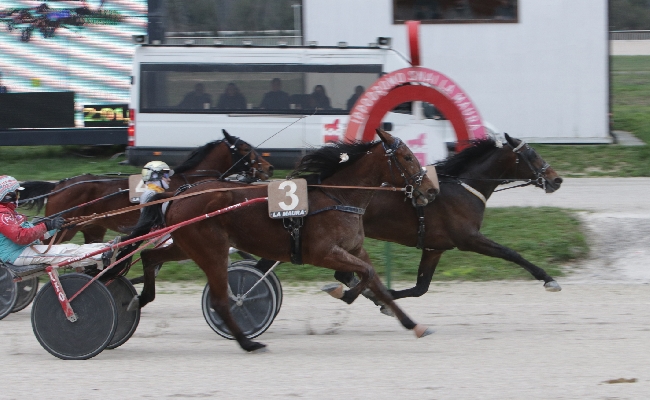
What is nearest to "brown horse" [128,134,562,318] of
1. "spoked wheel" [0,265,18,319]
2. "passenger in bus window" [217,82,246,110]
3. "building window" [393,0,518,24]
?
"spoked wheel" [0,265,18,319]

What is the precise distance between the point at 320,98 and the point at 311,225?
28.0 ft

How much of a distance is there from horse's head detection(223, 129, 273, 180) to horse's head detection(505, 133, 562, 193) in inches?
105

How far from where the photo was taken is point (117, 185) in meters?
8.64

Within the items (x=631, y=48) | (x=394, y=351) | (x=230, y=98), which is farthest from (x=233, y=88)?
(x=631, y=48)

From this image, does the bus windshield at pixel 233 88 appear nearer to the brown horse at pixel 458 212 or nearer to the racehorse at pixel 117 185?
the racehorse at pixel 117 185

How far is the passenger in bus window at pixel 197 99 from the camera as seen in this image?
15.0 metres

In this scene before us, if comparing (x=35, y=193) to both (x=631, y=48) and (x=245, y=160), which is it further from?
(x=631, y=48)

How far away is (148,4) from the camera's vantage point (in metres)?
16.6

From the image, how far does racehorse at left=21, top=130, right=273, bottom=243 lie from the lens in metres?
8.45

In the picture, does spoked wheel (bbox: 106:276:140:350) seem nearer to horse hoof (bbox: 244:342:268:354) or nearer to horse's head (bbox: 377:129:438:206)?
horse hoof (bbox: 244:342:268:354)

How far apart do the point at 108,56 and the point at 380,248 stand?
8.54 m

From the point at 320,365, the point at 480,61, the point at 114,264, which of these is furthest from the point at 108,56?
the point at 320,365

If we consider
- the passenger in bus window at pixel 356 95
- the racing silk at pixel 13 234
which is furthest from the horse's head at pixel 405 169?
the passenger in bus window at pixel 356 95

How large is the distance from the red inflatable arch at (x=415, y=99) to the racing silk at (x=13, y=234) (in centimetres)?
411
